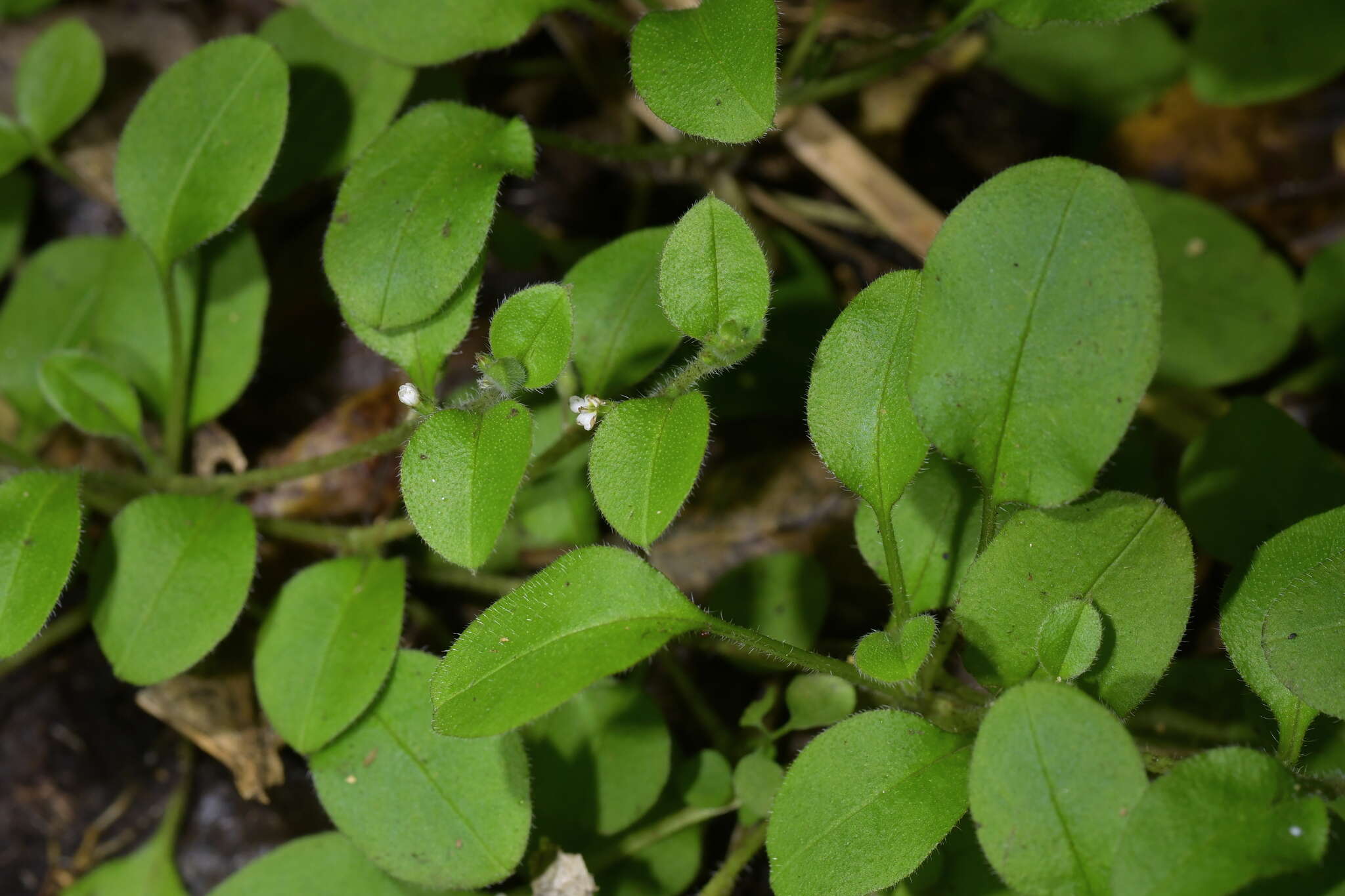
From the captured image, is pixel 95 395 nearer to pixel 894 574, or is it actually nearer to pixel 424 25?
pixel 424 25

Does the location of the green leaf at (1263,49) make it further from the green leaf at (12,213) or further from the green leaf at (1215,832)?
the green leaf at (12,213)

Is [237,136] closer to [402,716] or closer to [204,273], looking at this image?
[204,273]

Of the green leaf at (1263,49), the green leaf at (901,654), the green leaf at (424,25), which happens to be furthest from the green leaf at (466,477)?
the green leaf at (1263,49)

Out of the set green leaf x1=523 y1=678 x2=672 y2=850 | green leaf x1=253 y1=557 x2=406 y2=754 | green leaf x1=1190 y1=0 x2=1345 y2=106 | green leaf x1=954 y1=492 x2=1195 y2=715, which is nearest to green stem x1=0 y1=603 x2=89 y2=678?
green leaf x1=253 y1=557 x2=406 y2=754

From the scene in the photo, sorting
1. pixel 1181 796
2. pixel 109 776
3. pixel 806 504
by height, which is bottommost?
pixel 109 776

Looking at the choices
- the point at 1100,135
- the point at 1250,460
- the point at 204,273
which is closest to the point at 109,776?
the point at 204,273

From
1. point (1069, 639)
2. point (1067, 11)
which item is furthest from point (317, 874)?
point (1067, 11)
